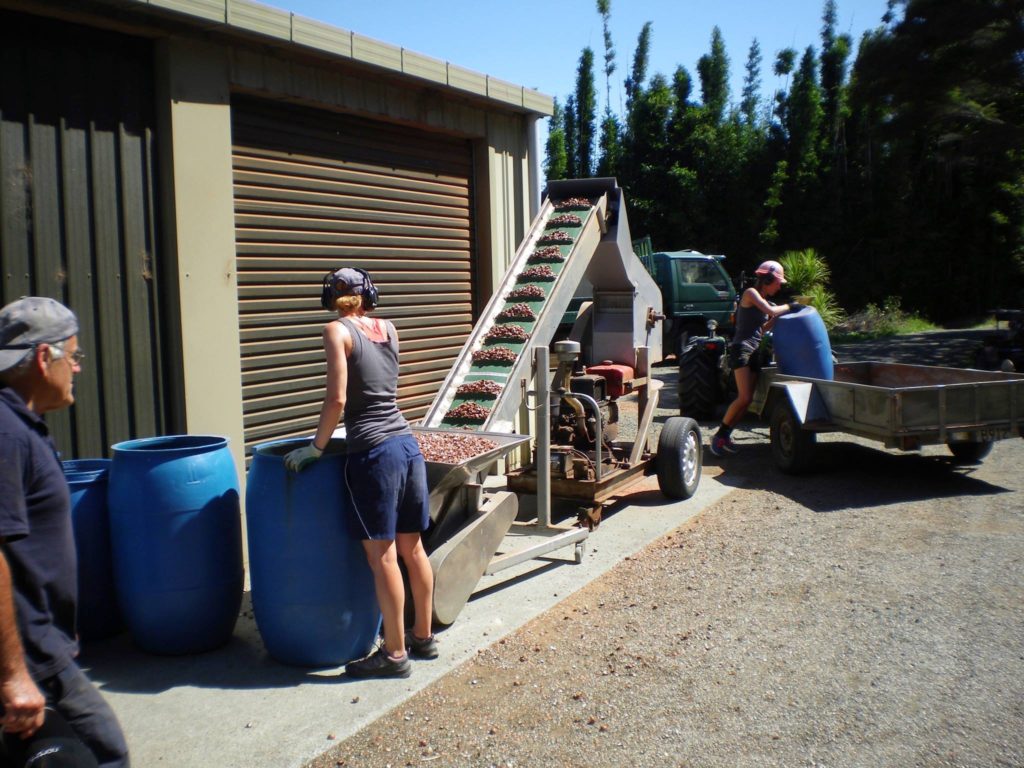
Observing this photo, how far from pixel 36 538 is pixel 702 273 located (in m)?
19.2

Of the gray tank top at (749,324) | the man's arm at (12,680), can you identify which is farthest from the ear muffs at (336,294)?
the gray tank top at (749,324)

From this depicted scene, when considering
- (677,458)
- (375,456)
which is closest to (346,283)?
(375,456)

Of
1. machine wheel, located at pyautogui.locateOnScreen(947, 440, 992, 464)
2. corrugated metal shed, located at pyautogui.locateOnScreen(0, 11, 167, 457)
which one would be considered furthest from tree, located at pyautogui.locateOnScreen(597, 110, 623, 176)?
corrugated metal shed, located at pyautogui.locateOnScreen(0, 11, 167, 457)

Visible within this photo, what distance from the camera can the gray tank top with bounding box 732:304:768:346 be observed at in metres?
9.83

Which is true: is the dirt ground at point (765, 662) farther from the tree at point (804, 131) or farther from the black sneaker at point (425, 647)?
the tree at point (804, 131)

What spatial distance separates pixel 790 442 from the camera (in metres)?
9.05

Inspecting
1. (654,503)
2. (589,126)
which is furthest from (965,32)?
(589,126)

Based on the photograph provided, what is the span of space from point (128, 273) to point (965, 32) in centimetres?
1881

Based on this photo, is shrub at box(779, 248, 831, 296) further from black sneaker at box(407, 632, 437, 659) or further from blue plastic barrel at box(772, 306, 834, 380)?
black sneaker at box(407, 632, 437, 659)

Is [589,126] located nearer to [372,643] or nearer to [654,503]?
[654,503]

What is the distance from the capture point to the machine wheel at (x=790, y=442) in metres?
8.88

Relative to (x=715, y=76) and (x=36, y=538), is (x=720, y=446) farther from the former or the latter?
(x=715, y=76)

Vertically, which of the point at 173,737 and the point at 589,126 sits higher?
the point at 589,126

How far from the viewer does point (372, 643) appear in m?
4.93
